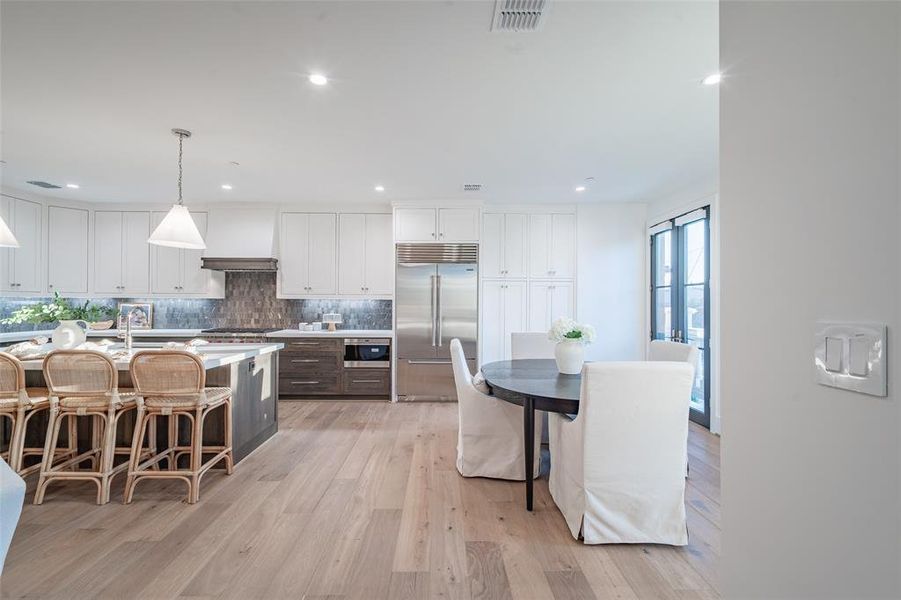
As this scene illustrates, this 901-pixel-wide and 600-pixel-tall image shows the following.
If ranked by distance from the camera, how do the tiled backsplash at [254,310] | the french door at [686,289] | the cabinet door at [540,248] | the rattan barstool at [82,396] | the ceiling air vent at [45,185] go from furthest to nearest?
the tiled backsplash at [254,310] → the cabinet door at [540,248] → the ceiling air vent at [45,185] → the french door at [686,289] → the rattan barstool at [82,396]

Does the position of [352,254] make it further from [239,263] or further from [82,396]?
[82,396]

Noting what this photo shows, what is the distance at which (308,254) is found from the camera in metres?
5.40

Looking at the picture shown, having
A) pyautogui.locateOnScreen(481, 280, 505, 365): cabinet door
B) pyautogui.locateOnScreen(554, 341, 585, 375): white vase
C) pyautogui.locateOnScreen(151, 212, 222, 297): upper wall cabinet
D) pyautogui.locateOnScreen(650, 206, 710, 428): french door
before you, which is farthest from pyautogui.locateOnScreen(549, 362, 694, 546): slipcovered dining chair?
pyautogui.locateOnScreen(151, 212, 222, 297): upper wall cabinet

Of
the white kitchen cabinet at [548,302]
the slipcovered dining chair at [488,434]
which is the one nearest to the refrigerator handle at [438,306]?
the white kitchen cabinet at [548,302]

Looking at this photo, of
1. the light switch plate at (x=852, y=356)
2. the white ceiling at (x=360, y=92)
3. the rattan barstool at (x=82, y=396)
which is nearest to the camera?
the light switch plate at (x=852, y=356)

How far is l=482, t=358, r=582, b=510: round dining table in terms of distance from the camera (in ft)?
7.23

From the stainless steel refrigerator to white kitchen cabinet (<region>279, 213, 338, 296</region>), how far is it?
1.06 metres

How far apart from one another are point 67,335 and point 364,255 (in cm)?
305

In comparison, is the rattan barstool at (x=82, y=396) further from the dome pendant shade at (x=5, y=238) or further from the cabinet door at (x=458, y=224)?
the cabinet door at (x=458, y=224)

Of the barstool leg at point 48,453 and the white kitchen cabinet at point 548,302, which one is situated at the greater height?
the white kitchen cabinet at point 548,302

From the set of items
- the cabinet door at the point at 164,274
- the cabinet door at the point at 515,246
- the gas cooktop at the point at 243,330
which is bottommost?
the gas cooktop at the point at 243,330

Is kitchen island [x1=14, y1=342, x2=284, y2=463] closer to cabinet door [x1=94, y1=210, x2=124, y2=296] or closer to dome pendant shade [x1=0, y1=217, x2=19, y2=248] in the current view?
dome pendant shade [x1=0, y1=217, x2=19, y2=248]

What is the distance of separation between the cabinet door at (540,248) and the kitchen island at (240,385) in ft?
10.5

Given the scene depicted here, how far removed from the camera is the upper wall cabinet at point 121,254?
5375 mm
